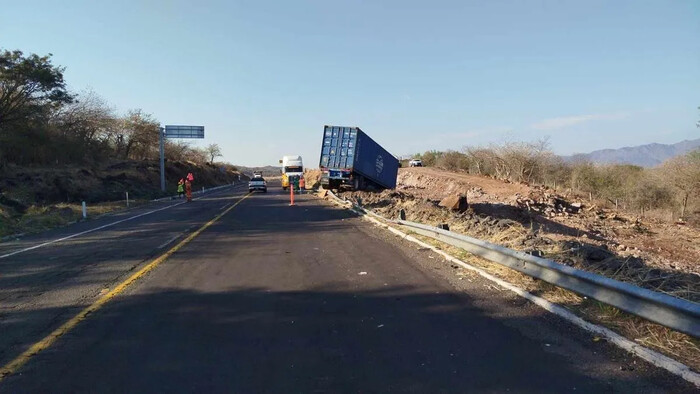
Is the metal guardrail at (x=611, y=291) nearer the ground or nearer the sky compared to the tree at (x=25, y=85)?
nearer the ground

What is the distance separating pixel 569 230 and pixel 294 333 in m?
22.9

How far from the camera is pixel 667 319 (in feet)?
15.9

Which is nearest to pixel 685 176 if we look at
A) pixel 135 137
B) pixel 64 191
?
pixel 64 191

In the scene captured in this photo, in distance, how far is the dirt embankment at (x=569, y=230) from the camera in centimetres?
805

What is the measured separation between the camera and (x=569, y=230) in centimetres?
2534

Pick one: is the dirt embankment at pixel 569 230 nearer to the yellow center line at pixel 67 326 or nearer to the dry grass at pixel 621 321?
the dry grass at pixel 621 321

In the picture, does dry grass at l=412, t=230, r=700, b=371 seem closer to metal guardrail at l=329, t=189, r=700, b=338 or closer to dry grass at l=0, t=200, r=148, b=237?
metal guardrail at l=329, t=189, r=700, b=338

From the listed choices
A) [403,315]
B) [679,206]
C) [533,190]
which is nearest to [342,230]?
[403,315]

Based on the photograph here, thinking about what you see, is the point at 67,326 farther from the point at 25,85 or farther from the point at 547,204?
the point at 25,85

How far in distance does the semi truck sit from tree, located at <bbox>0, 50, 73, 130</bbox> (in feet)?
77.6

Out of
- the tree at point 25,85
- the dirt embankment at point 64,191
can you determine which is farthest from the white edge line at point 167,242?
the tree at point 25,85

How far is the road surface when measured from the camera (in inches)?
172

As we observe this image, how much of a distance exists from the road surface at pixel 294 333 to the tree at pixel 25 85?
34.0 metres

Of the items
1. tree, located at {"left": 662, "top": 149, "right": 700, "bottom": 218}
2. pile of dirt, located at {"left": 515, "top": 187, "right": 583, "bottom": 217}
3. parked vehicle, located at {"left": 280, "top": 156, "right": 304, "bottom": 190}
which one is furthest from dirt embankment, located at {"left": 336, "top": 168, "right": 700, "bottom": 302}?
parked vehicle, located at {"left": 280, "top": 156, "right": 304, "bottom": 190}
